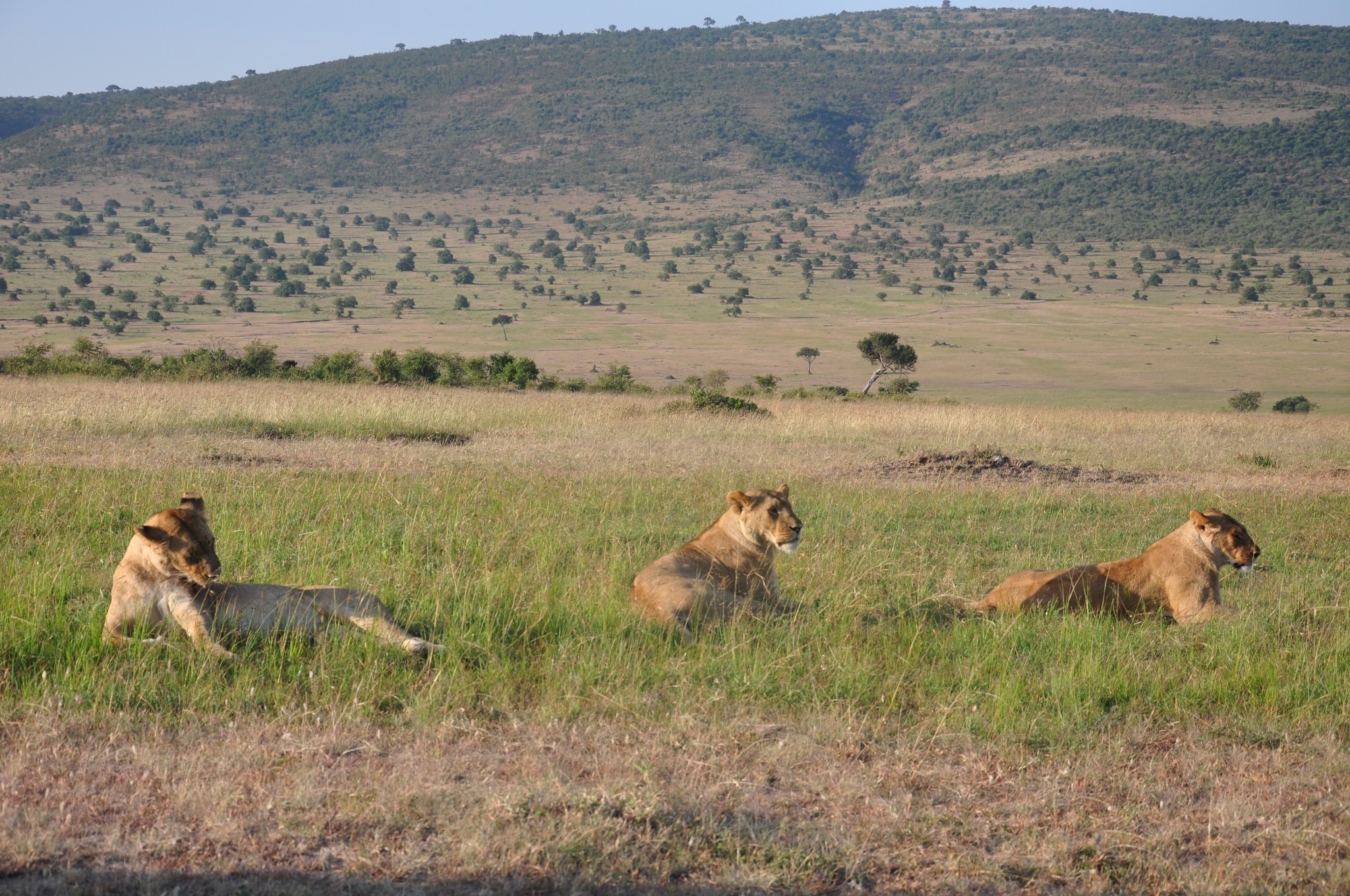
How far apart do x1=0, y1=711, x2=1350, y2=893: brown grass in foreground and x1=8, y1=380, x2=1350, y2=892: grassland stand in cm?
1

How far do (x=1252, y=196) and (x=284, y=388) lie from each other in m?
133

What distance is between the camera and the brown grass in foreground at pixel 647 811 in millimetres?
3799

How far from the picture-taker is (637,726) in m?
5.06

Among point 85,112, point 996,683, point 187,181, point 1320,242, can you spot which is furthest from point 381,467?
point 85,112

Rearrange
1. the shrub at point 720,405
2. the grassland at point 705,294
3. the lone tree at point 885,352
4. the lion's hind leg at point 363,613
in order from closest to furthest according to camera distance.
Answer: the lion's hind leg at point 363,613 → the shrub at point 720,405 → the lone tree at point 885,352 → the grassland at point 705,294

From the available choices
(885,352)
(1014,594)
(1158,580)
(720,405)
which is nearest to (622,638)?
(1014,594)

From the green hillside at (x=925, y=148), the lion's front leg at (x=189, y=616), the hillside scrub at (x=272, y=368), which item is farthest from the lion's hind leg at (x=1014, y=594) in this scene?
the green hillside at (x=925, y=148)

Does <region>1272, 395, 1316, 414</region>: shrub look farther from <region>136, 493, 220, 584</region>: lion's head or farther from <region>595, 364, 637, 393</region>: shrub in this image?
<region>136, 493, 220, 584</region>: lion's head

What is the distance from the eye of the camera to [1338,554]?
9.61 meters

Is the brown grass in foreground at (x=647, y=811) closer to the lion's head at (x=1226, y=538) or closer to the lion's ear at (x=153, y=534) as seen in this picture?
the lion's ear at (x=153, y=534)

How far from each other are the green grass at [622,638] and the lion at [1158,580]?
26 centimetres

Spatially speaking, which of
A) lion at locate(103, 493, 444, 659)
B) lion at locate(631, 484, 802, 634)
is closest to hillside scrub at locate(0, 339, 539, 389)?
lion at locate(631, 484, 802, 634)

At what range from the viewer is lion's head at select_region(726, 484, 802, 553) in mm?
7293

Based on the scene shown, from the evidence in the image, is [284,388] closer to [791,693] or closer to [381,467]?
[381,467]
